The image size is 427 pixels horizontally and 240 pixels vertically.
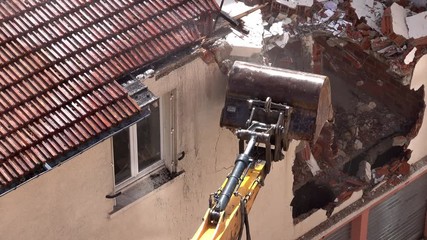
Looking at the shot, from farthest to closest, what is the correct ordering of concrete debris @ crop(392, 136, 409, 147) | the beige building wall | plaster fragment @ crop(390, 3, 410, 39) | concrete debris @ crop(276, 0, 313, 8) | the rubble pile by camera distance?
1. concrete debris @ crop(392, 136, 409, 147)
2. plaster fragment @ crop(390, 3, 410, 39)
3. the rubble pile
4. concrete debris @ crop(276, 0, 313, 8)
5. the beige building wall

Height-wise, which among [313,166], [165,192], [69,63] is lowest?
[313,166]

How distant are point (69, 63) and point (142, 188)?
2.06 meters

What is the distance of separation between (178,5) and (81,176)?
9.37 ft

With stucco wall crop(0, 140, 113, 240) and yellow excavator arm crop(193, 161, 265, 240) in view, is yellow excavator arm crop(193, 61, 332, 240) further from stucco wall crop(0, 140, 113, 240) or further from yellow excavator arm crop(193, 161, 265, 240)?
stucco wall crop(0, 140, 113, 240)

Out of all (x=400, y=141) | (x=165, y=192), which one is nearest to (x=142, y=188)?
(x=165, y=192)

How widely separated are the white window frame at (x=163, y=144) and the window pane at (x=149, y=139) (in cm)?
6

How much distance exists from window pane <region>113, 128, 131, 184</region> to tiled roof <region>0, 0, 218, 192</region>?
2.62 feet

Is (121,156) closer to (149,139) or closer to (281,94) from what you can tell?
(149,139)

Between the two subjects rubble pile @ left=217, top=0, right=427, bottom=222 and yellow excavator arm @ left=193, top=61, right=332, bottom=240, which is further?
rubble pile @ left=217, top=0, right=427, bottom=222

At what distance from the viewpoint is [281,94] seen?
35.0 ft

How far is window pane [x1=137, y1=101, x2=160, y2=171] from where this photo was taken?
11.3 metres

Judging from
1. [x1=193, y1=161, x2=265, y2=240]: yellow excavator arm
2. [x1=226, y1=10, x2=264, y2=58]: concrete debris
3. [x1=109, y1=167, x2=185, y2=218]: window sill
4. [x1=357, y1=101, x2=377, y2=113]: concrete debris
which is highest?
[x1=226, y1=10, x2=264, y2=58]: concrete debris

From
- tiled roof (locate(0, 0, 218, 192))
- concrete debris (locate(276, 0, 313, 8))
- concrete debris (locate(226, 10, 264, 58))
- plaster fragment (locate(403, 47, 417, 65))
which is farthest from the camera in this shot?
plaster fragment (locate(403, 47, 417, 65))

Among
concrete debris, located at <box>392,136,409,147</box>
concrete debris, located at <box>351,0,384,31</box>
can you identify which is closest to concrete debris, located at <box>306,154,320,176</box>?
concrete debris, located at <box>392,136,409,147</box>
